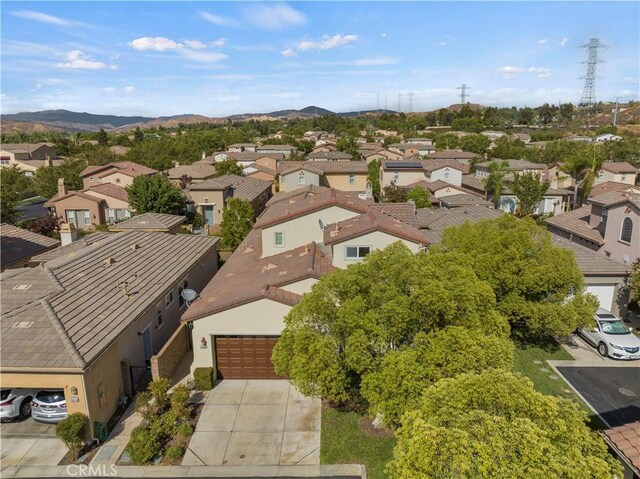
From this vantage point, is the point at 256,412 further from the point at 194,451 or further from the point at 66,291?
the point at 66,291

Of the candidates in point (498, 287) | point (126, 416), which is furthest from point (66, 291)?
point (498, 287)

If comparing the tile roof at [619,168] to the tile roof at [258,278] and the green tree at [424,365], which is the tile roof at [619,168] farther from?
the green tree at [424,365]

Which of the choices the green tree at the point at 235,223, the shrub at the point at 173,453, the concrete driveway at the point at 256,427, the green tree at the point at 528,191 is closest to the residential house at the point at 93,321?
the shrub at the point at 173,453

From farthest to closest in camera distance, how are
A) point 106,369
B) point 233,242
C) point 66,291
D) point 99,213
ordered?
point 99,213, point 233,242, point 66,291, point 106,369

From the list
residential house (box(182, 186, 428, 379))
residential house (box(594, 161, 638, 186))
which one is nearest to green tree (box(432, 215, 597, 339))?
residential house (box(182, 186, 428, 379))

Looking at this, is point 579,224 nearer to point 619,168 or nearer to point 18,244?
point 619,168

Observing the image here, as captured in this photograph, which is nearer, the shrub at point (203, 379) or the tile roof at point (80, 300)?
the tile roof at point (80, 300)

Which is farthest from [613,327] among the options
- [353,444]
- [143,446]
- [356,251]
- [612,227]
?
[143,446]
